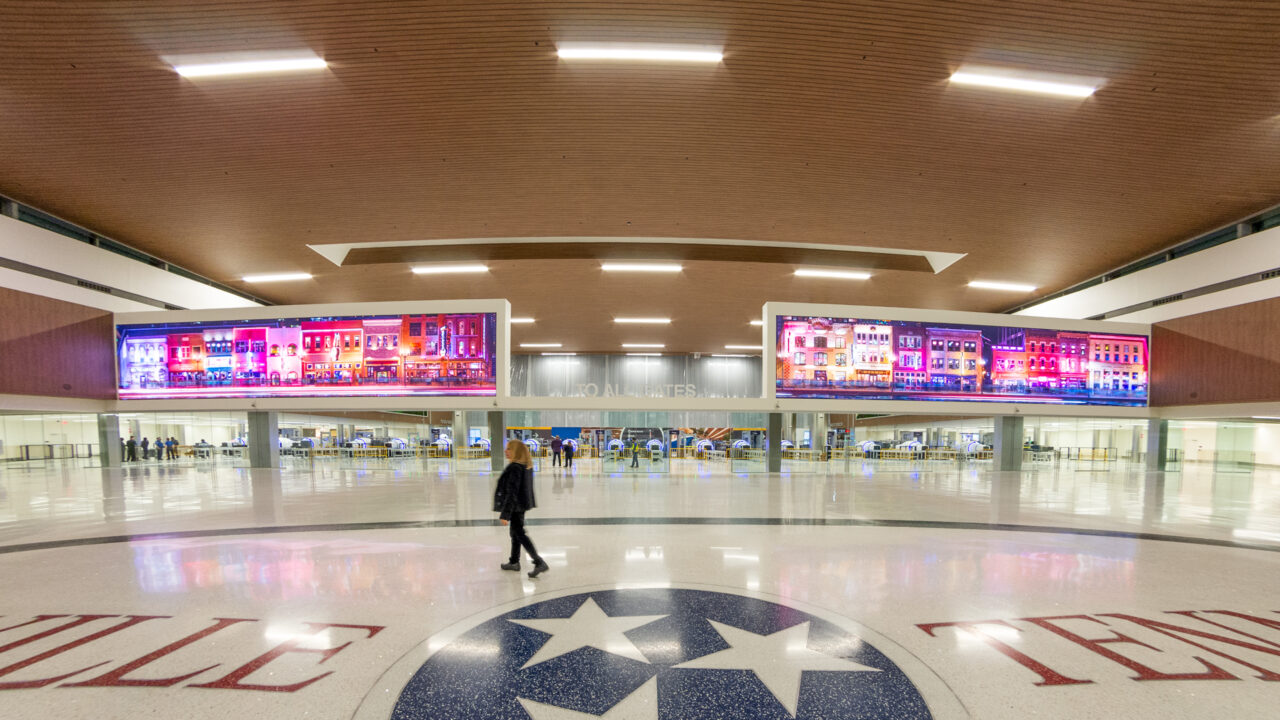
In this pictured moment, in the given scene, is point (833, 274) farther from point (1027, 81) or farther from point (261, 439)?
point (261, 439)

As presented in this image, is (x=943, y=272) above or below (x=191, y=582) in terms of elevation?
above

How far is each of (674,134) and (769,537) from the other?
709cm

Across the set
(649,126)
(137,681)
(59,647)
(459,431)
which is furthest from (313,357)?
(137,681)

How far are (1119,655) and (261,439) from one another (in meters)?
23.8

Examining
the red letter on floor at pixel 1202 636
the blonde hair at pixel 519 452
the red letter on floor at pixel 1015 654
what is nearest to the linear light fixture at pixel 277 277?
the blonde hair at pixel 519 452

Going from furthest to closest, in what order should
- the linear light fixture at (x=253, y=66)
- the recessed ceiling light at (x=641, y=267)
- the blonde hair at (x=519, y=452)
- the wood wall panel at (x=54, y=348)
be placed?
the recessed ceiling light at (x=641, y=267)
the wood wall panel at (x=54, y=348)
the linear light fixture at (x=253, y=66)
the blonde hair at (x=519, y=452)

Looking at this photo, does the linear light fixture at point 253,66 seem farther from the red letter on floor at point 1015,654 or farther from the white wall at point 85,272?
the white wall at point 85,272

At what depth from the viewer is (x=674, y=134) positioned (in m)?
8.80

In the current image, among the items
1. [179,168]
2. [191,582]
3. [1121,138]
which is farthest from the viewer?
[179,168]

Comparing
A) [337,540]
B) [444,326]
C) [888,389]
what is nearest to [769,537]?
[337,540]

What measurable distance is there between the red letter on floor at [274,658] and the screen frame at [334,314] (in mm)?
11359

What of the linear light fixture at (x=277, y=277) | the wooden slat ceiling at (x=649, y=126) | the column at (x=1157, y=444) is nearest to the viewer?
the wooden slat ceiling at (x=649, y=126)

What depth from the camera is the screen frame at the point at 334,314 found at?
15.5 meters

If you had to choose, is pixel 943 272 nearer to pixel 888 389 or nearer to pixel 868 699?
pixel 888 389
